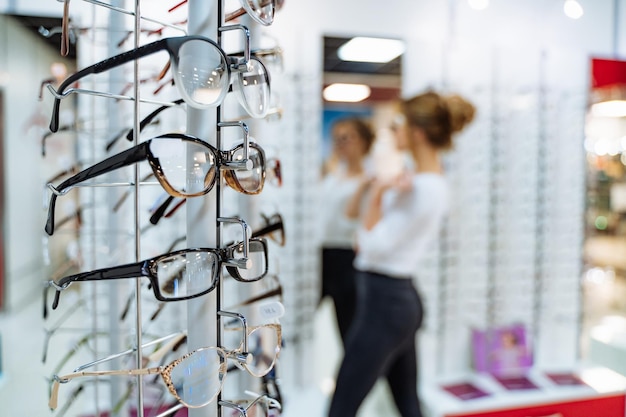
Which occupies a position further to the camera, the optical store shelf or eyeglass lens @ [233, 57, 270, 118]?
the optical store shelf

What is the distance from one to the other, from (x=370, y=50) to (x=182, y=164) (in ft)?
5.05

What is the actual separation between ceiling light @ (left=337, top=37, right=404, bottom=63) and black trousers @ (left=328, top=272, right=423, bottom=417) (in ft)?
2.81

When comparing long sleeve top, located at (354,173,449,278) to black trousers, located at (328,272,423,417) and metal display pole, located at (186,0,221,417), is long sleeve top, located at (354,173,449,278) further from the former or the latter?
metal display pole, located at (186,0,221,417)

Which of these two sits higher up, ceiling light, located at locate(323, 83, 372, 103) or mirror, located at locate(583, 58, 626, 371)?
ceiling light, located at locate(323, 83, 372, 103)

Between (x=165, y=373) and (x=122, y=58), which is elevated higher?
(x=122, y=58)

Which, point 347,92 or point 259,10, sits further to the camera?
point 347,92

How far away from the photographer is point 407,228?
4.66 ft

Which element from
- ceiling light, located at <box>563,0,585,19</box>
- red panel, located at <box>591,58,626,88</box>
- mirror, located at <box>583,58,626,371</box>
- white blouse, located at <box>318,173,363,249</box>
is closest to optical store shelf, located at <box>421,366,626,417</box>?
mirror, located at <box>583,58,626,371</box>

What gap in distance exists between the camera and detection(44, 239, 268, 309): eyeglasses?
0.47 metres

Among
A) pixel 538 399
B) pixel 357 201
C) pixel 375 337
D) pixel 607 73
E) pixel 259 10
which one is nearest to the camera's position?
pixel 259 10

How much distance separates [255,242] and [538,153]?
1831 mm

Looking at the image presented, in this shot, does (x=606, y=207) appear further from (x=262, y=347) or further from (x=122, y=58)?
(x=122, y=58)

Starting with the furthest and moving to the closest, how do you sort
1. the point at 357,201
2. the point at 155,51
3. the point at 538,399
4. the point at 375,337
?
1. the point at 357,201
2. the point at 538,399
3. the point at 375,337
4. the point at 155,51

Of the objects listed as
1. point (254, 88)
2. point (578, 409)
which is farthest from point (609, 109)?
point (254, 88)
